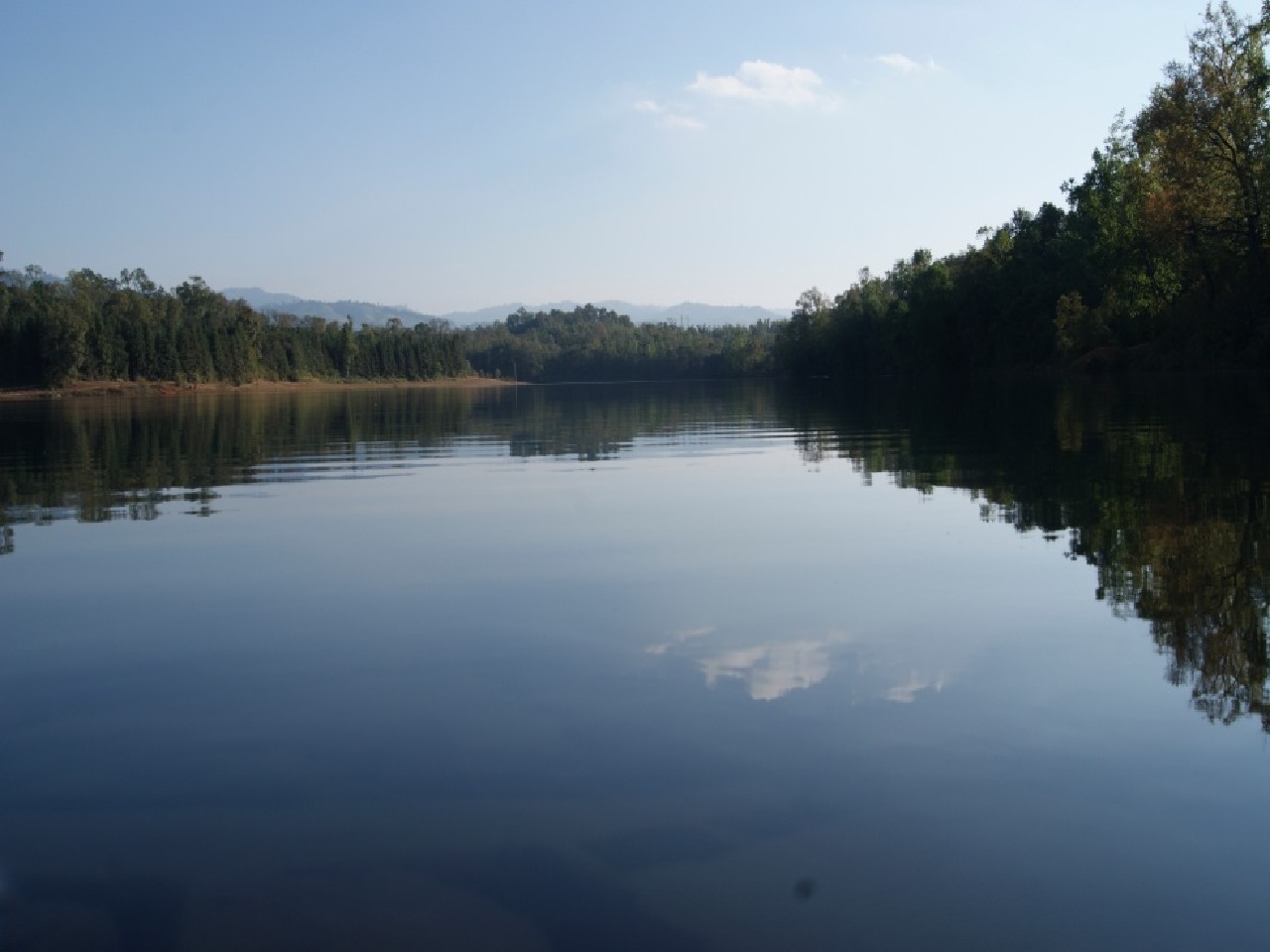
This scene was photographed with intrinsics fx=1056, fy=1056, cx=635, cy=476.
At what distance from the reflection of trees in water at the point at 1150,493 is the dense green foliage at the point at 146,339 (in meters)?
116

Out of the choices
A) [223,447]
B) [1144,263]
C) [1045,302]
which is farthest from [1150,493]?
[1045,302]

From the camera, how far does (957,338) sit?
114 m

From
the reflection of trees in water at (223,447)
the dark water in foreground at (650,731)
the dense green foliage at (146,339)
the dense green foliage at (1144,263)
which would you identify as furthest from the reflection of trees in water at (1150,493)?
the dense green foliage at (146,339)

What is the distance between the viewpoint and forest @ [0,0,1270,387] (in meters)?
54.5

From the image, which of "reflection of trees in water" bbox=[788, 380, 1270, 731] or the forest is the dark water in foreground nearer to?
"reflection of trees in water" bbox=[788, 380, 1270, 731]

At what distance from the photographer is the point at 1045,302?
94938mm

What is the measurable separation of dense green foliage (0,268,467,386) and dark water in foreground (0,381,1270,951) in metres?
126

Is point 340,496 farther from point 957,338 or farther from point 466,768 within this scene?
point 957,338

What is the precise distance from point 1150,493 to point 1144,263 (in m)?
66.7

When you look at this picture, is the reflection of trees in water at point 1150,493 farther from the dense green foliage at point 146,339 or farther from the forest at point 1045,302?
the dense green foliage at point 146,339

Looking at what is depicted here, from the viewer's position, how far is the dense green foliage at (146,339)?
125 metres

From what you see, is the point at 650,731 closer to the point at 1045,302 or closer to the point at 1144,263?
the point at 1144,263

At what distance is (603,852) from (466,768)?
48.1 inches

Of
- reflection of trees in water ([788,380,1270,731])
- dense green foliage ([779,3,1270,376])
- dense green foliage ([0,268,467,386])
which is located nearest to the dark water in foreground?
reflection of trees in water ([788,380,1270,731])
